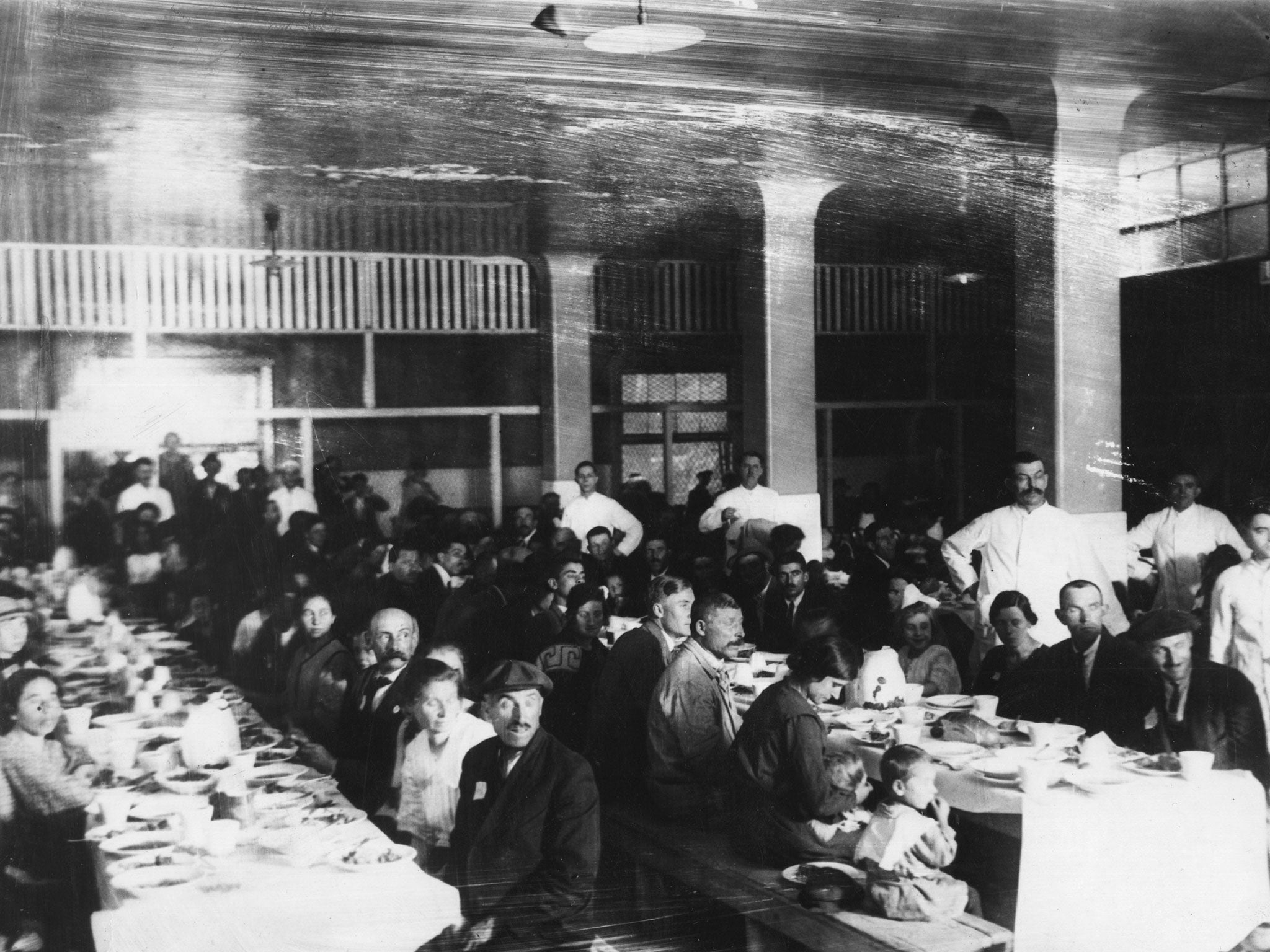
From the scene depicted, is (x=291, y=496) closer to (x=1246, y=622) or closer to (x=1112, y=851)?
(x=1112, y=851)

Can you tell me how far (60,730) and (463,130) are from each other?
1.43 metres

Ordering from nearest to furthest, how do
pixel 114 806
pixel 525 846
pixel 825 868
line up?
pixel 114 806, pixel 525 846, pixel 825 868

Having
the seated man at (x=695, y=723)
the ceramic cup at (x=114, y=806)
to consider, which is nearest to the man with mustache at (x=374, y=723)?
the ceramic cup at (x=114, y=806)

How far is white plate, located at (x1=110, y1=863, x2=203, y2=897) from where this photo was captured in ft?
6.35

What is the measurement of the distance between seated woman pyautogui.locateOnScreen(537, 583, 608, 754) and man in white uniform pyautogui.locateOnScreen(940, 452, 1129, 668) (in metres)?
0.85

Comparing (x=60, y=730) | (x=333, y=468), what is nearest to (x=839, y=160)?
(x=333, y=468)

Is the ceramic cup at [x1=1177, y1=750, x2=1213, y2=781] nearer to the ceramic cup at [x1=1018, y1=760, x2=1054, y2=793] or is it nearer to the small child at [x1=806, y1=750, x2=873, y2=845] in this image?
the ceramic cup at [x1=1018, y1=760, x2=1054, y2=793]

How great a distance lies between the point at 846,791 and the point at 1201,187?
Result: 66.2 inches

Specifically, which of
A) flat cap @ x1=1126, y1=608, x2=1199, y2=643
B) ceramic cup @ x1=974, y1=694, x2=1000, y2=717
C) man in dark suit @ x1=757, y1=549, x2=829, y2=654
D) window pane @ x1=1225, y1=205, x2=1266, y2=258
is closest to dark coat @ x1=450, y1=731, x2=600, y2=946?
man in dark suit @ x1=757, y1=549, x2=829, y2=654

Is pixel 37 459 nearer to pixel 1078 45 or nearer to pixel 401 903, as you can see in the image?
pixel 401 903

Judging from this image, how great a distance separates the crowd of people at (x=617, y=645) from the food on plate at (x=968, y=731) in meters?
0.11

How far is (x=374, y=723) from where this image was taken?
225 centimetres

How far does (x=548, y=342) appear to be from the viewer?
91.3 inches

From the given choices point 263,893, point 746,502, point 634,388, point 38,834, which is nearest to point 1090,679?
point 746,502
